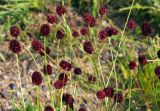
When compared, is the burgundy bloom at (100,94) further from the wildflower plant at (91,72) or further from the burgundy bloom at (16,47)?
the burgundy bloom at (16,47)

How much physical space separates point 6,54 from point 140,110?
94 cm

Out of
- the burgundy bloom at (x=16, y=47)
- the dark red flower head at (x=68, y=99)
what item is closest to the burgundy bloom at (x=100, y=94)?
the dark red flower head at (x=68, y=99)

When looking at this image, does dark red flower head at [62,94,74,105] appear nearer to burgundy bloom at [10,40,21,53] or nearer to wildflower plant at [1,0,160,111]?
wildflower plant at [1,0,160,111]

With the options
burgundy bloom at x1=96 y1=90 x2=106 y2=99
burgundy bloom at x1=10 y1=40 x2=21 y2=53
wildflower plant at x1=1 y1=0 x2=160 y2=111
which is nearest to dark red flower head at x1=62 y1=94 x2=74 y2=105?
wildflower plant at x1=1 y1=0 x2=160 y2=111

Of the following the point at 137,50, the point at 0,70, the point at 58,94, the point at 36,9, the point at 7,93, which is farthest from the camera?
the point at 36,9

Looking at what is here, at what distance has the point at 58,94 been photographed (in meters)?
2.24

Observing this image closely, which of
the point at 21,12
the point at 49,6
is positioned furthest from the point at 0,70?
the point at 49,6

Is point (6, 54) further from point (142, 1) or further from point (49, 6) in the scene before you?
point (142, 1)

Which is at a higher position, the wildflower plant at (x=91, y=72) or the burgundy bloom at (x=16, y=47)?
the burgundy bloom at (x=16, y=47)

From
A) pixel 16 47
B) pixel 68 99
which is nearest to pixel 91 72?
pixel 68 99

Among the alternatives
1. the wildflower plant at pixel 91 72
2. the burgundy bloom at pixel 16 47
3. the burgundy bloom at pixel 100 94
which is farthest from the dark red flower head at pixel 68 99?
the burgundy bloom at pixel 16 47

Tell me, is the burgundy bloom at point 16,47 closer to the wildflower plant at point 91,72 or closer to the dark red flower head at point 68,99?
the wildflower plant at point 91,72

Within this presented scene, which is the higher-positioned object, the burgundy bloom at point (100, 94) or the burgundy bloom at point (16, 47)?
the burgundy bloom at point (16, 47)

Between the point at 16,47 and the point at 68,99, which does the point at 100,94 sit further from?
the point at 16,47
